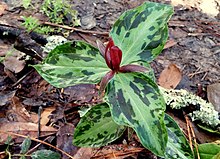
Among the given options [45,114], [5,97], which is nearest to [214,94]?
[45,114]

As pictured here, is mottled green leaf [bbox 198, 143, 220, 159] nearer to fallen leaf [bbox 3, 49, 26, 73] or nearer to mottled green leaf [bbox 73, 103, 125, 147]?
mottled green leaf [bbox 73, 103, 125, 147]

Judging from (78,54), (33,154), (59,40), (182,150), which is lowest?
(33,154)

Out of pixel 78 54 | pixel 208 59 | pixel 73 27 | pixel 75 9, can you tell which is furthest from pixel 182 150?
pixel 75 9

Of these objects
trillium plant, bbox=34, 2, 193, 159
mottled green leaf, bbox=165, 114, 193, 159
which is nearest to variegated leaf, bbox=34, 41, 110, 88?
trillium plant, bbox=34, 2, 193, 159

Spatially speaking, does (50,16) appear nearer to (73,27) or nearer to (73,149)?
(73,27)

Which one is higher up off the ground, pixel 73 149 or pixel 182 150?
pixel 182 150

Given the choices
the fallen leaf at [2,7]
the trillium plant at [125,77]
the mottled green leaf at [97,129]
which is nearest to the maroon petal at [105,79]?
the trillium plant at [125,77]
